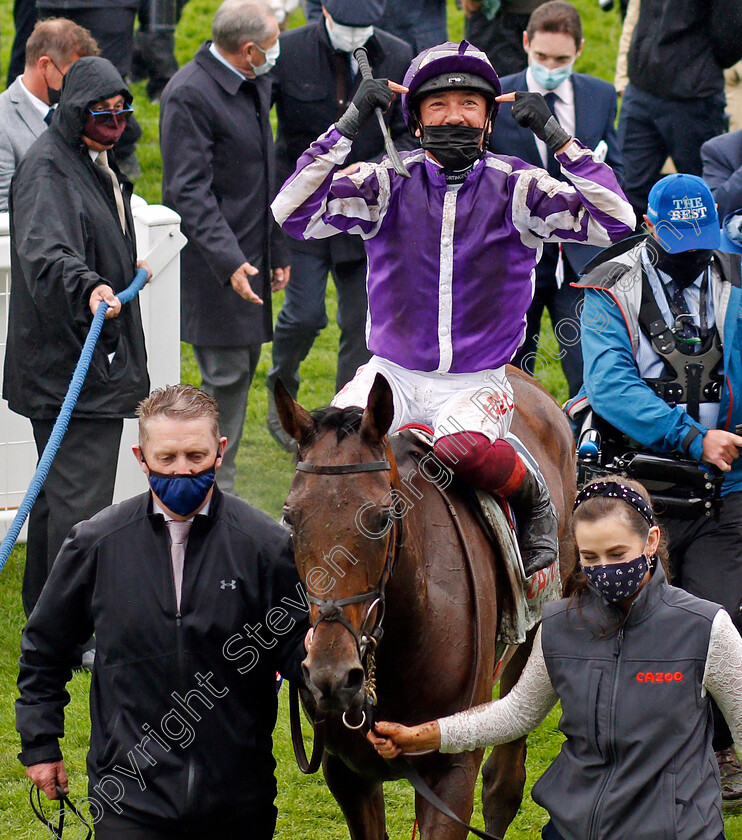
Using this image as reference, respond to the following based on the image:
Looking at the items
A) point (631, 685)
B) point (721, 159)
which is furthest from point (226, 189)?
point (631, 685)

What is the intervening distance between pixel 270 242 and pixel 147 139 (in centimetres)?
461

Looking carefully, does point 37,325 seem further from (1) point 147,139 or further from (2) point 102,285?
(1) point 147,139

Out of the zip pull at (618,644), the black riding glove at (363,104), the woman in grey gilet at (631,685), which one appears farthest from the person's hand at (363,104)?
the zip pull at (618,644)

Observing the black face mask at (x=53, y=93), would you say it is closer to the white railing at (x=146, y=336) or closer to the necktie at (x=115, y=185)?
the white railing at (x=146, y=336)

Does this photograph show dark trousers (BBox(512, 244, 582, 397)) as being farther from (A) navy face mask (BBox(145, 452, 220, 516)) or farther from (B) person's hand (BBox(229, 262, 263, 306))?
(A) navy face mask (BBox(145, 452, 220, 516))

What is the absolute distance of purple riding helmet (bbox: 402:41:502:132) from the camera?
4.38 meters

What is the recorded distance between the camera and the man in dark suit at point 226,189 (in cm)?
714

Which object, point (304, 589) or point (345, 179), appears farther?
point (345, 179)

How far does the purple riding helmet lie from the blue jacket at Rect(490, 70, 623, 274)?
2.95 meters

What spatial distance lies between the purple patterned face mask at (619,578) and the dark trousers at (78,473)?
2996 millimetres

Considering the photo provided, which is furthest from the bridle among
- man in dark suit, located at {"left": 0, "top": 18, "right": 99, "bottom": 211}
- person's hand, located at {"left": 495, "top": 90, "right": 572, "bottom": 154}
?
man in dark suit, located at {"left": 0, "top": 18, "right": 99, "bottom": 211}

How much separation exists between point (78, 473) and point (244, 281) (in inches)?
67.5

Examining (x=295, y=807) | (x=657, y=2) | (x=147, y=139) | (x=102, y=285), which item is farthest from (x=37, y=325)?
(x=147, y=139)

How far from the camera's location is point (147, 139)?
1177cm
